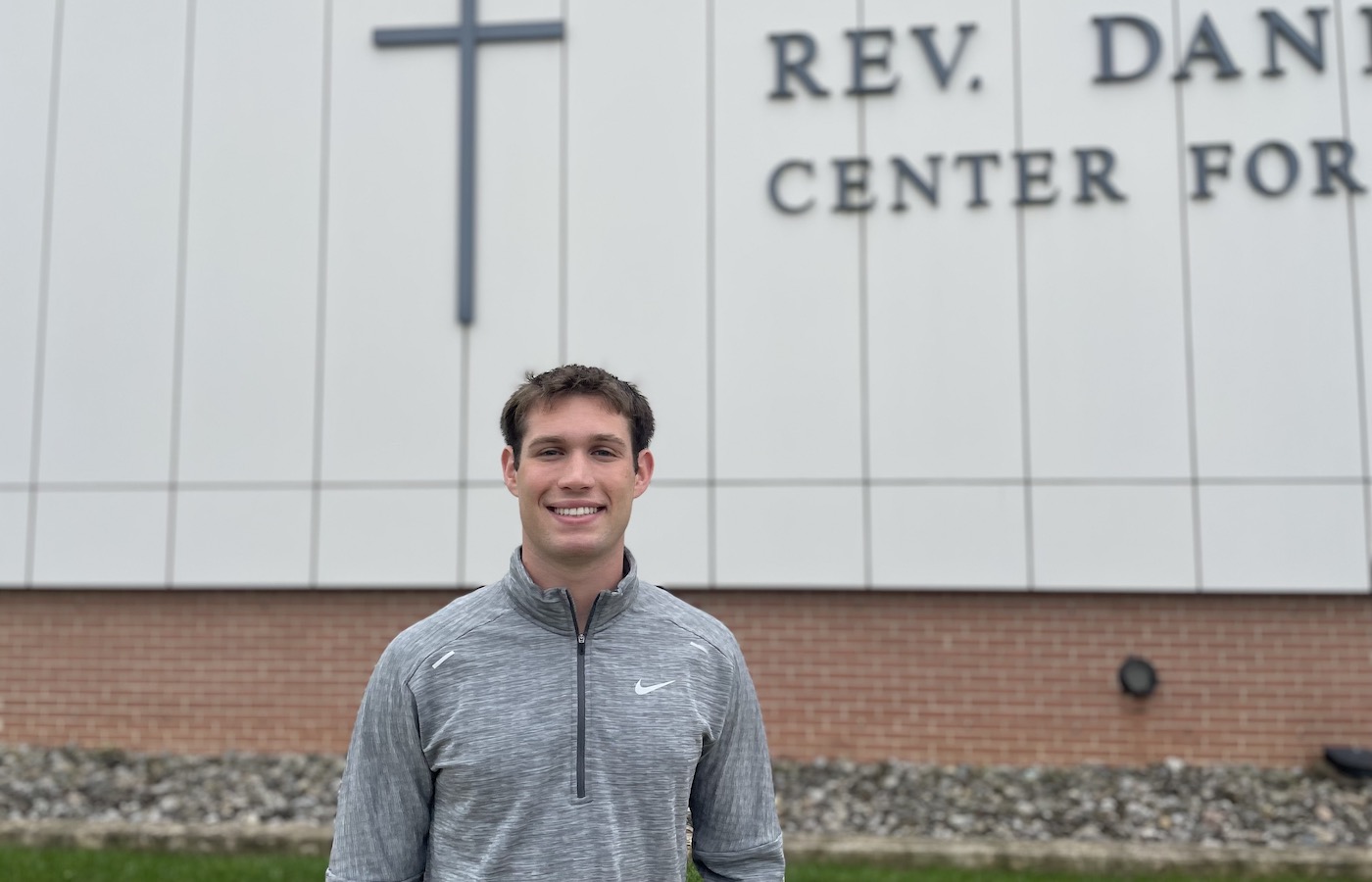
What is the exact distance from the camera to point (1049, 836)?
7145mm

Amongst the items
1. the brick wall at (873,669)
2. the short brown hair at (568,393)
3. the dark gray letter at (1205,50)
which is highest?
the dark gray letter at (1205,50)

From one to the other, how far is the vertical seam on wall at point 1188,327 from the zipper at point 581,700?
7250mm

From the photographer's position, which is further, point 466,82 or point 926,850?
point 466,82

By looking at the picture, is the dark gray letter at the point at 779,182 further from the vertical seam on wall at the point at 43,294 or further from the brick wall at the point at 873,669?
the vertical seam on wall at the point at 43,294

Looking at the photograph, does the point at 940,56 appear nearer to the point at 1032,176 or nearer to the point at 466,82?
the point at 1032,176

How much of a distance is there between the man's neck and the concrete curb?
4.71 meters

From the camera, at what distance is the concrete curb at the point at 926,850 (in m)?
6.29

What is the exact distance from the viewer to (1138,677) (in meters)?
8.35

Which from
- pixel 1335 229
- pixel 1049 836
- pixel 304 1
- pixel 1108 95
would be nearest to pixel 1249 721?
pixel 1049 836

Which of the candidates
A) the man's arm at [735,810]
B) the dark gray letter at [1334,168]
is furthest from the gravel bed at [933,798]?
the man's arm at [735,810]

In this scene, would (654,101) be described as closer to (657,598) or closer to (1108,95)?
(1108,95)

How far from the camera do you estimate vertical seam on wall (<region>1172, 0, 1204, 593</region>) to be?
8336 millimetres

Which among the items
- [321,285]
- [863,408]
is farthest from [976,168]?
[321,285]

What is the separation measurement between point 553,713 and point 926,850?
5.05 metres
